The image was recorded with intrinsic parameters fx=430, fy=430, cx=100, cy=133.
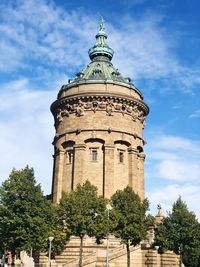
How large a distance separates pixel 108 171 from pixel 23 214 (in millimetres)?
16922

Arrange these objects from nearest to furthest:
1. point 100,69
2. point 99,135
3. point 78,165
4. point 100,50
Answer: point 78,165
point 99,135
point 100,69
point 100,50

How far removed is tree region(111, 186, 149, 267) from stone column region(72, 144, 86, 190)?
1075 centimetres

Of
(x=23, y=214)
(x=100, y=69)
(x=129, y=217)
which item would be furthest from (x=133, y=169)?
(x=23, y=214)

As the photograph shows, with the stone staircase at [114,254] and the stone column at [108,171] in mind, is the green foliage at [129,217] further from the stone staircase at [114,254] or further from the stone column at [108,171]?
the stone column at [108,171]

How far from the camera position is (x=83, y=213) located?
40.5m

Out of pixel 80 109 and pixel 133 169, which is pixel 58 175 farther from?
pixel 133 169

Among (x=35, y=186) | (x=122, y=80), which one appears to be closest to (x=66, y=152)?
(x=122, y=80)

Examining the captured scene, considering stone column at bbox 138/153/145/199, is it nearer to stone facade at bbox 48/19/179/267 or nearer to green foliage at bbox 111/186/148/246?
stone facade at bbox 48/19/179/267

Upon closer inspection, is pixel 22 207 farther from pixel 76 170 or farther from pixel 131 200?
pixel 76 170

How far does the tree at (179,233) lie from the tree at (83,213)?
7.42 meters

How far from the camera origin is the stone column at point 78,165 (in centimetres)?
5381

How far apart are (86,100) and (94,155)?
7.36 m

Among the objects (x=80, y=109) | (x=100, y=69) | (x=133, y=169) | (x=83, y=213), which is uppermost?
(x=100, y=69)

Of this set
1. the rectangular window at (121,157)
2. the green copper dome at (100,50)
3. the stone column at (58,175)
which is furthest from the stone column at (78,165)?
the green copper dome at (100,50)
